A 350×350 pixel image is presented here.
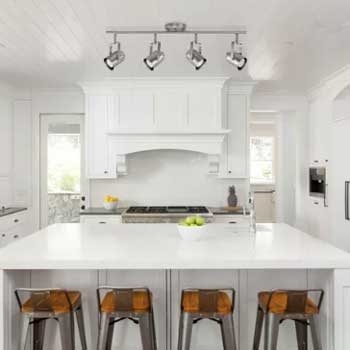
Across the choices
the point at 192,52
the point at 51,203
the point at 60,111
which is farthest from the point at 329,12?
the point at 51,203

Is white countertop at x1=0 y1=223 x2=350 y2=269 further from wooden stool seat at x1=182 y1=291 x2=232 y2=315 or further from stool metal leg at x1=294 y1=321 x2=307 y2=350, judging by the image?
stool metal leg at x1=294 y1=321 x2=307 y2=350

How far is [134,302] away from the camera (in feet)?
7.58

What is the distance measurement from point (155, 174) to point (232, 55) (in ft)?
8.95

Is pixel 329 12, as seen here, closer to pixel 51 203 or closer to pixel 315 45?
pixel 315 45

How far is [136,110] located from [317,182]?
254 centimetres

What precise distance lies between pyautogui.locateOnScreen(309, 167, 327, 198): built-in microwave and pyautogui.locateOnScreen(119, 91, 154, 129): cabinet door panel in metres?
2.24

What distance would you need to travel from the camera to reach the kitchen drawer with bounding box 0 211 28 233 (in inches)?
177

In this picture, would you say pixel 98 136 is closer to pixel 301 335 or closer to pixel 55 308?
pixel 55 308

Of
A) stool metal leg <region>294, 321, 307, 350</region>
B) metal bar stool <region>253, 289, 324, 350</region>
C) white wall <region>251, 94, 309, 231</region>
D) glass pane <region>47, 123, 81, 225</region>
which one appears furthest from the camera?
white wall <region>251, 94, 309, 231</region>

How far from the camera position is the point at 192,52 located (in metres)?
2.83

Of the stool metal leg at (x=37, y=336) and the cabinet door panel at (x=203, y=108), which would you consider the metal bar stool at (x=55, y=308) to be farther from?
the cabinet door panel at (x=203, y=108)

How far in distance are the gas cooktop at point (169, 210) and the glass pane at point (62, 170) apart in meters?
1.00

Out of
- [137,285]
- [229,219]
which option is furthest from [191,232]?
[229,219]

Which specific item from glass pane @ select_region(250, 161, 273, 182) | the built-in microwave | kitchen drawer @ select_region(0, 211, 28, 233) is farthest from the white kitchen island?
glass pane @ select_region(250, 161, 273, 182)
